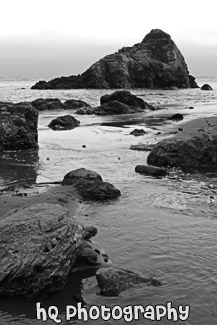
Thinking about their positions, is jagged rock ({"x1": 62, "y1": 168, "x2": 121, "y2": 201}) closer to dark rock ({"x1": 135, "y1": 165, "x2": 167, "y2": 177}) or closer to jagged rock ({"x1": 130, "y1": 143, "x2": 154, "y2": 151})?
dark rock ({"x1": 135, "y1": 165, "x2": 167, "y2": 177})

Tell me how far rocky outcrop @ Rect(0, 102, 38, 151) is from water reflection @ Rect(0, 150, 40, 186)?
80cm

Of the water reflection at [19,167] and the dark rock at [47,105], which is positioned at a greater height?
the dark rock at [47,105]

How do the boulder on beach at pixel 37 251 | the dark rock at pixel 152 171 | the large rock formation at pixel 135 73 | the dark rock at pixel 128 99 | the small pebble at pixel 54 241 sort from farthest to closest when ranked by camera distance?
the large rock formation at pixel 135 73 < the dark rock at pixel 128 99 < the dark rock at pixel 152 171 < the small pebble at pixel 54 241 < the boulder on beach at pixel 37 251

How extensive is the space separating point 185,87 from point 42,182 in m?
127

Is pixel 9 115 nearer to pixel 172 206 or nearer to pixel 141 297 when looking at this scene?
pixel 172 206

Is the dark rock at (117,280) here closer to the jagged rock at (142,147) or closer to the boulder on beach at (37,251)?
the boulder on beach at (37,251)

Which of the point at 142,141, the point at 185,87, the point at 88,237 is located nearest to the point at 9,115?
the point at 142,141

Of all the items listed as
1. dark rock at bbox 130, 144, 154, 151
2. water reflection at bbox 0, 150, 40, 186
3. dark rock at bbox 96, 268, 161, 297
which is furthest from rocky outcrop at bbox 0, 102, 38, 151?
dark rock at bbox 96, 268, 161, 297

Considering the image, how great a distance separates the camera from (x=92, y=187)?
14.3 meters

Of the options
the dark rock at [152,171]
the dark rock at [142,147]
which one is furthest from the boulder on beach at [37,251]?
the dark rock at [142,147]

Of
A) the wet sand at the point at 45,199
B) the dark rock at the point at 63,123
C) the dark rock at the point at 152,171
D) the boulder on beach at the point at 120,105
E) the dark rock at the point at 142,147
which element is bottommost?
the wet sand at the point at 45,199


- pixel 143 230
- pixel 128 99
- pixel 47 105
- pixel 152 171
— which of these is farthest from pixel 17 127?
pixel 128 99

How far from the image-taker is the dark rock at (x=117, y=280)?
7.91 meters

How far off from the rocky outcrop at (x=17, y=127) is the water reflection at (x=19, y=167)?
0.80m
